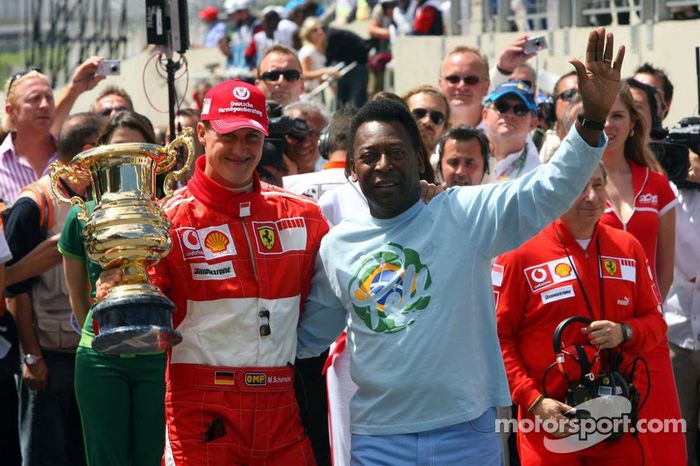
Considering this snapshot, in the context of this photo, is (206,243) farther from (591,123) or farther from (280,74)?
(280,74)

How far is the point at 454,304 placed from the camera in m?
4.50

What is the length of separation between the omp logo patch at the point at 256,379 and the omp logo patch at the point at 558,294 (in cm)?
147

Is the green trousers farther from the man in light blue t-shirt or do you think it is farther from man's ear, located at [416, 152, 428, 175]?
man's ear, located at [416, 152, 428, 175]

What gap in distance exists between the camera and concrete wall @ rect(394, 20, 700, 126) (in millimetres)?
11984

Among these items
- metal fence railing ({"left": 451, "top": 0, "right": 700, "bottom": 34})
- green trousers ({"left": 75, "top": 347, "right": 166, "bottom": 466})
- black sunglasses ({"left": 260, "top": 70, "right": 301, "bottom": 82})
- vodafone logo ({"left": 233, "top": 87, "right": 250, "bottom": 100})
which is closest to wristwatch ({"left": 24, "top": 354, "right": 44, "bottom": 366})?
green trousers ({"left": 75, "top": 347, "right": 166, "bottom": 466})

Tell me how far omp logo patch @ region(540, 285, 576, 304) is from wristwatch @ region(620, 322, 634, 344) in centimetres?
26

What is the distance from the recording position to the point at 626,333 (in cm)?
557

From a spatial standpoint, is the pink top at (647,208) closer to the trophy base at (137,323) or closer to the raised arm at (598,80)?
the raised arm at (598,80)

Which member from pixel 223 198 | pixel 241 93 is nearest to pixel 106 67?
pixel 241 93

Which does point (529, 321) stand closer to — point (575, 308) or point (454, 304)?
point (575, 308)

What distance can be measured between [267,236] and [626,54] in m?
8.20

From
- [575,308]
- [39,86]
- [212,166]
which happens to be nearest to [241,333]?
[212,166]

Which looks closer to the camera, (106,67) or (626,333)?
(626,333)

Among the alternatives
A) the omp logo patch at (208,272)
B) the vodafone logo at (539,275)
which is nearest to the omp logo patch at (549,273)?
the vodafone logo at (539,275)
